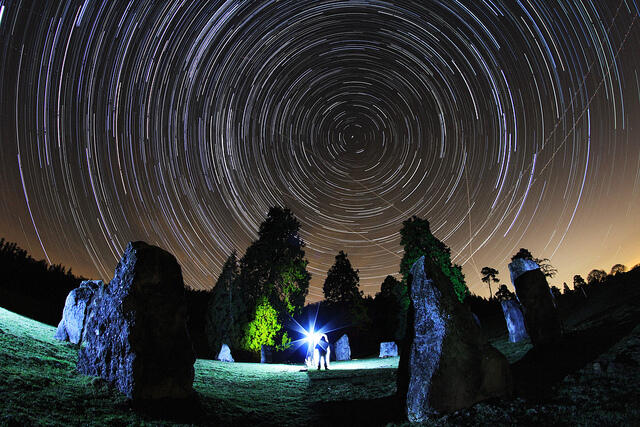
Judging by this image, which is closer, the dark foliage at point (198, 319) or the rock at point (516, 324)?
the rock at point (516, 324)

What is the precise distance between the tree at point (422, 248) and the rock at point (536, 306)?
1474 centimetres

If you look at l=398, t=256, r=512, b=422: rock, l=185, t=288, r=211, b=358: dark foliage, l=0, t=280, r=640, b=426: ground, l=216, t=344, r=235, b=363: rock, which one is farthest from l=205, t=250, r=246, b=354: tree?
l=398, t=256, r=512, b=422: rock

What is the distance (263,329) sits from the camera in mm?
28797

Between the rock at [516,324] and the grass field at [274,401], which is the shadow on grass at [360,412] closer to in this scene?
the grass field at [274,401]

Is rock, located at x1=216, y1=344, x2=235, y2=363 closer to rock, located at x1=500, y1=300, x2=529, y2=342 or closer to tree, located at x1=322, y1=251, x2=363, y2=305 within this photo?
rock, located at x1=500, y1=300, x2=529, y2=342

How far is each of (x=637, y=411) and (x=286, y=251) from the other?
26388mm

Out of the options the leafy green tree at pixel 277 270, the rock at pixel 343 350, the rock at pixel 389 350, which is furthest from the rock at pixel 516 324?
the leafy green tree at pixel 277 270

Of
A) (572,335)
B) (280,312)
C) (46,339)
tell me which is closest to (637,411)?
(572,335)

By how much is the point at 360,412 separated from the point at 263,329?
1974 cm

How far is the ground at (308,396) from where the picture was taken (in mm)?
7594

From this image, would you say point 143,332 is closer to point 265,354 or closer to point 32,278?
point 265,354

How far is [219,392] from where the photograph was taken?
12.3 meters

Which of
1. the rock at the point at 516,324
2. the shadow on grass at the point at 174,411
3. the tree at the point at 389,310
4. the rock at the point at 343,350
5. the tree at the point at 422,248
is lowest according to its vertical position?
the shadow on grass at the point at 174,411

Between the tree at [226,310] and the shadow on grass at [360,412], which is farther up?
the tree at [226,310]
